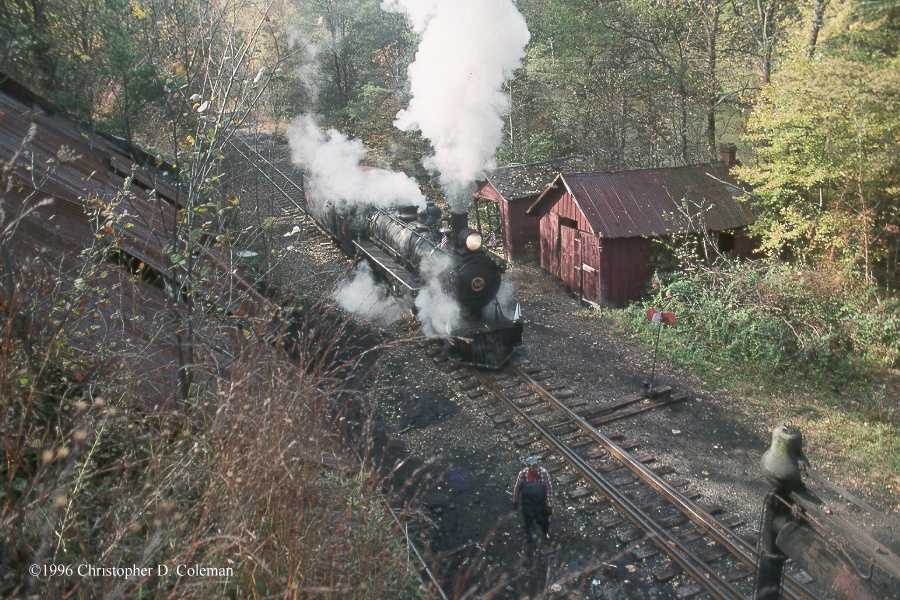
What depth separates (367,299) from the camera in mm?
14344

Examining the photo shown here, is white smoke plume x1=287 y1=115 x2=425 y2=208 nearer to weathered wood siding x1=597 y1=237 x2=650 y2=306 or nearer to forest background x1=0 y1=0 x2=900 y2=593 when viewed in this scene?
forest background x1=0 y1=0 x2=900 y2=593

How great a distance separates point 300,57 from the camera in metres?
29.0

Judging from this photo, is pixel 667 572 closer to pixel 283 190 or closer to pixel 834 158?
pixel 834 158

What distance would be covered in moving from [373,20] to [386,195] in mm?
18492

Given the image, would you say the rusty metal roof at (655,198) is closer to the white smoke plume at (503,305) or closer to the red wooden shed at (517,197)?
the red wooden shed at (517,197)

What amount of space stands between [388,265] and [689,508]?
313 inches

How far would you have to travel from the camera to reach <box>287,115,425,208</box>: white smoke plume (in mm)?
15886

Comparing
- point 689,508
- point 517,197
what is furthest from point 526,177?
point 689,508

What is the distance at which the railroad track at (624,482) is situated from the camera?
6145 millimetres

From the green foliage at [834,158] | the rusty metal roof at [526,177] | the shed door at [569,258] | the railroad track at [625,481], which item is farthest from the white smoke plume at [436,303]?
the rusty metal roof at [526,177]

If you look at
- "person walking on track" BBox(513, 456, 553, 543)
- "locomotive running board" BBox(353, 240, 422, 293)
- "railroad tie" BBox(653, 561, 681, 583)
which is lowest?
"railroad tie" BBox(653, 561, 681, 583)

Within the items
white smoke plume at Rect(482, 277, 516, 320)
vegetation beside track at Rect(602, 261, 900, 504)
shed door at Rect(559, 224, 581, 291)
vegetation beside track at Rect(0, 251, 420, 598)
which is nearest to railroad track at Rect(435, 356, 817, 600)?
white smoke plume at Rect(482, 277, 516, 320)

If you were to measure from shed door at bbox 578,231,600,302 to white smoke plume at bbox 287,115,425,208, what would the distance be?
4166 millimetres

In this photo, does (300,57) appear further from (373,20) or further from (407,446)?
(407,446)
